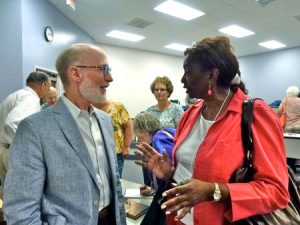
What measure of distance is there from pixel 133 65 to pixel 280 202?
863 centimetres

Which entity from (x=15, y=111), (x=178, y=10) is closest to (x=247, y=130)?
(x=15, y=111)

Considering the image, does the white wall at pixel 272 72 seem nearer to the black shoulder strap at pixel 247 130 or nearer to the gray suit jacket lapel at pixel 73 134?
the black shoulder strap at pixel 247 130

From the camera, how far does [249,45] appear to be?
8.69 metres

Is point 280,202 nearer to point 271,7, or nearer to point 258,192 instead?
point 258,192

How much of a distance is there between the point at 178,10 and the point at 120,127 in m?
3.56

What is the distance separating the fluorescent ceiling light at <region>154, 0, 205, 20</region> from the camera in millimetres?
5262

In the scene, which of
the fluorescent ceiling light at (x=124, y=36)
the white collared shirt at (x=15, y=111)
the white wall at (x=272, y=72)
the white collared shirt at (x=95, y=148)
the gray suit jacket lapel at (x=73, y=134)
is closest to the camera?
the gray suit jacket lapel at (x=73, y=134)

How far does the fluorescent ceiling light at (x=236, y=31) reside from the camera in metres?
6.85

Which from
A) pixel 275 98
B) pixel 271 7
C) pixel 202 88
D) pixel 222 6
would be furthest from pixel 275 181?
pixel 275 98

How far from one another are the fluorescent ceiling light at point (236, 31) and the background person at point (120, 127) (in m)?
4.86

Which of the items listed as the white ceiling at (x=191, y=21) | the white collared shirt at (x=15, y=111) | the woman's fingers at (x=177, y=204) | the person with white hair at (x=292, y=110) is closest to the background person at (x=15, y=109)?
the white collared shirt at (x=15, y=111)

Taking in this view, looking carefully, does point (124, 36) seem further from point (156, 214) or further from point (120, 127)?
point (156, 214)

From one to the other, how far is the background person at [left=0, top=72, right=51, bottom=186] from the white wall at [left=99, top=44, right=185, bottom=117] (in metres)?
5.36

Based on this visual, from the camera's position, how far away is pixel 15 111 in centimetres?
281
